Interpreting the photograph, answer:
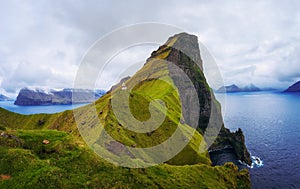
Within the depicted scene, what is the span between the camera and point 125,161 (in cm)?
5353

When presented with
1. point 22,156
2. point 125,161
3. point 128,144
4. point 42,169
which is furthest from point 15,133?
point 128,144

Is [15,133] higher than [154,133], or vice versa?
[15,133]

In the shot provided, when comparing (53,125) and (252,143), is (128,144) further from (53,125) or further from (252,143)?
(252,143)

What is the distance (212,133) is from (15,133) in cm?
16149

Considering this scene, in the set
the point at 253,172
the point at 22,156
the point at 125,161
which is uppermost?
the point at 22,156

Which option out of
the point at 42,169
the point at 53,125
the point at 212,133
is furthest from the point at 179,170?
the point at 212,133

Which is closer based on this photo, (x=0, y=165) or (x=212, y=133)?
(x=0, y=165)

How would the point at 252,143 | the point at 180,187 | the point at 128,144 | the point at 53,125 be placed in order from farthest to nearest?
1. the point at 252,143
2. the point at 53,125
3. the point at 128,144
4. the point at 180,187

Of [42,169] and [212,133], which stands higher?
[42,169]

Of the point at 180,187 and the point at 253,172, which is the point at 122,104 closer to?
the point at 180,187

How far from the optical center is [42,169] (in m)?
42.9

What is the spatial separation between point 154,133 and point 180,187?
51.3 m

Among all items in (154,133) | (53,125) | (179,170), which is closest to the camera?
(179,170)

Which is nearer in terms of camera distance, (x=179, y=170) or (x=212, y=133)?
(x=179, y=170)
